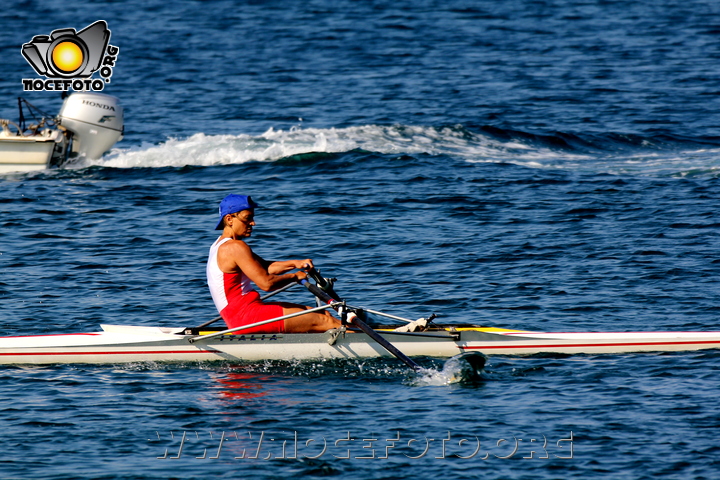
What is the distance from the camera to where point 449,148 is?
20.5 meters

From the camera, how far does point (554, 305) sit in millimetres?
11789

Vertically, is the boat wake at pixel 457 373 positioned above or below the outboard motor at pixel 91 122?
below

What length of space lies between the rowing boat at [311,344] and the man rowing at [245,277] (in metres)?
0.16

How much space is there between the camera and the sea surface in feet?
26.5

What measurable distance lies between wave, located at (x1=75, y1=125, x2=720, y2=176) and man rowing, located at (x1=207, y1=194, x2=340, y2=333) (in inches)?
402

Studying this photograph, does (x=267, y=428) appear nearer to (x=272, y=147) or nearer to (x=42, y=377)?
(x=42, y=377)

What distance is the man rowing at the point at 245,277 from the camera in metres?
9.51

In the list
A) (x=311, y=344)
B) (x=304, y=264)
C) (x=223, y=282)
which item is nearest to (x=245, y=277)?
(x=223, y=282)

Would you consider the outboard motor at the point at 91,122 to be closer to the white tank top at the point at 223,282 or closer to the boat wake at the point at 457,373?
the white tank top at the point at 223,282

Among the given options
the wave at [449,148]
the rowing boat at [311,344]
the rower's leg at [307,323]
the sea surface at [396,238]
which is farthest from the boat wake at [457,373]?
the wave at [449,148]

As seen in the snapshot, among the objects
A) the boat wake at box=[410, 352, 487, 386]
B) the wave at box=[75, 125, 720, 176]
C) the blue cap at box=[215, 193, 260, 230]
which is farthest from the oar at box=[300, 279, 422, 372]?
the wave at box=[75, 125, 720, 176]

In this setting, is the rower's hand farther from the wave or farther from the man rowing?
the wave

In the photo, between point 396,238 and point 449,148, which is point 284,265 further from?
point 449,148

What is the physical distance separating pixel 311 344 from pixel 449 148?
11.4m
